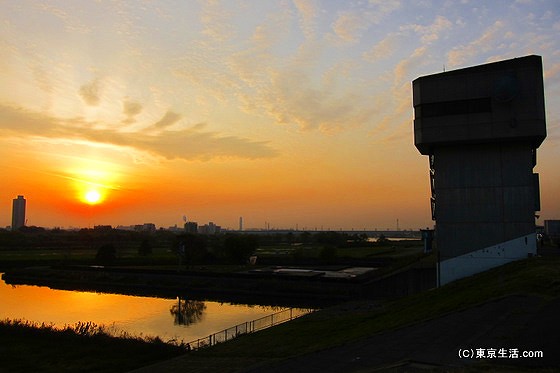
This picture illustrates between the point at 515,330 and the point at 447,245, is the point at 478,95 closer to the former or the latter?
the point at 447,245

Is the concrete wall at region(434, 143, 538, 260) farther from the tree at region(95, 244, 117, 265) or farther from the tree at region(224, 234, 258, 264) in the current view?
the tree at region(95, 244, 117, 265)

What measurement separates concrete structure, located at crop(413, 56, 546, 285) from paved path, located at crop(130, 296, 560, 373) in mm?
16270

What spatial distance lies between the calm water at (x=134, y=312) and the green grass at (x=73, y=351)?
5.64 meters

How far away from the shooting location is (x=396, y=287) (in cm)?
5222

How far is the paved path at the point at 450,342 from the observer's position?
49.1 feet

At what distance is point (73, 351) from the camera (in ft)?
95.8

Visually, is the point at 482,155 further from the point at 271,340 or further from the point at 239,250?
the point at 239,250

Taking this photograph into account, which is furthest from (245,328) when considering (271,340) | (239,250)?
(239,250)

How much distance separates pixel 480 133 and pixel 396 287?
22.8 metres

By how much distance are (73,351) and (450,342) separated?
24.2 m

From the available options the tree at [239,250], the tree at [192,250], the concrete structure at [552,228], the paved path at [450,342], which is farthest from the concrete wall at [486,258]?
Answer: the concrete structure at [552,228]

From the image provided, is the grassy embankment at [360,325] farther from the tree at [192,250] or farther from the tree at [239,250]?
the tree at [239,250]

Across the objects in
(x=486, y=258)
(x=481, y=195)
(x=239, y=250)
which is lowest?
(x=239, y=250)

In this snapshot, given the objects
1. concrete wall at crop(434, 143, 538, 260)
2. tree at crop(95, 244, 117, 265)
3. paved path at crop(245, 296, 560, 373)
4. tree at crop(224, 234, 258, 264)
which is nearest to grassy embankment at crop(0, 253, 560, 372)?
paved path at crop(245, 296, 560, 373)
